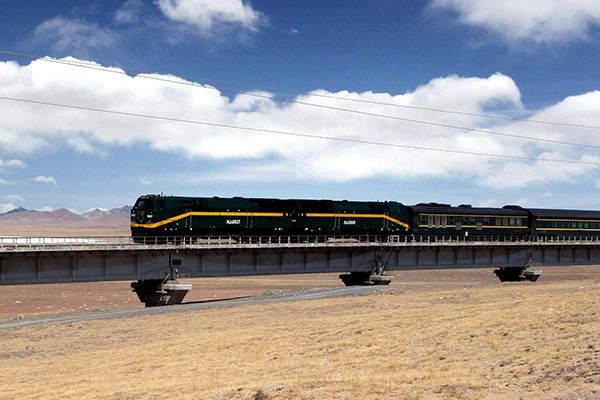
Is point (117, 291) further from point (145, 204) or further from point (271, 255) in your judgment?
point (271, 255)

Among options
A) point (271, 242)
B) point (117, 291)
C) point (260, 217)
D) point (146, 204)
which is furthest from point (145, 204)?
point (117, 291)

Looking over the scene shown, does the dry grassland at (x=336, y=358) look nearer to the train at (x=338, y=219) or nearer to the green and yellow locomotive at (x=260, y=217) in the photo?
the green and yellow locomotive at (x=260, y=217)

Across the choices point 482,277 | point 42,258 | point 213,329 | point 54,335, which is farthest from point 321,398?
point 482,277

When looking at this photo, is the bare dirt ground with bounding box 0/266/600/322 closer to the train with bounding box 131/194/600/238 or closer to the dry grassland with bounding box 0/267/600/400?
the train with bounding box 131/194/600/238

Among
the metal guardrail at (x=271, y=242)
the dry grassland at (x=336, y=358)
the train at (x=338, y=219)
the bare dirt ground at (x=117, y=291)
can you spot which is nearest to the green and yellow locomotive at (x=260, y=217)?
the train at (x=338, y=219)

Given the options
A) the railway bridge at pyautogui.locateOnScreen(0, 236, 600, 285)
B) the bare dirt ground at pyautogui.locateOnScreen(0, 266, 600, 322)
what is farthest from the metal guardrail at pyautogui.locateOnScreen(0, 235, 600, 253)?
the bare dirt ground at pyautogui.locateOnScreen(0, 266, 600, 322)

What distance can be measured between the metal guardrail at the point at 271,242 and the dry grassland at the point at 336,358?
35.6 ft

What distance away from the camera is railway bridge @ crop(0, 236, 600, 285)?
153 feet

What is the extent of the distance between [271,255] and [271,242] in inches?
159

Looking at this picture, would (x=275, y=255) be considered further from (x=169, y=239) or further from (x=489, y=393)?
(x=489, y=393)

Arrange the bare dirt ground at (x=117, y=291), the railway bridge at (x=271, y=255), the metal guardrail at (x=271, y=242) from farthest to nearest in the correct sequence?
the bare dirt ground at (x=117, y=291) < the metal guardrail at (x=271, y=242) < the railway bridge at (x=271, y=255)

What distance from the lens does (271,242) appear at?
62625 millimetres

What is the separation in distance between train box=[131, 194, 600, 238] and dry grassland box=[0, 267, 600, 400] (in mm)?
19193

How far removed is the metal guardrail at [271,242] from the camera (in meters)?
47.2
